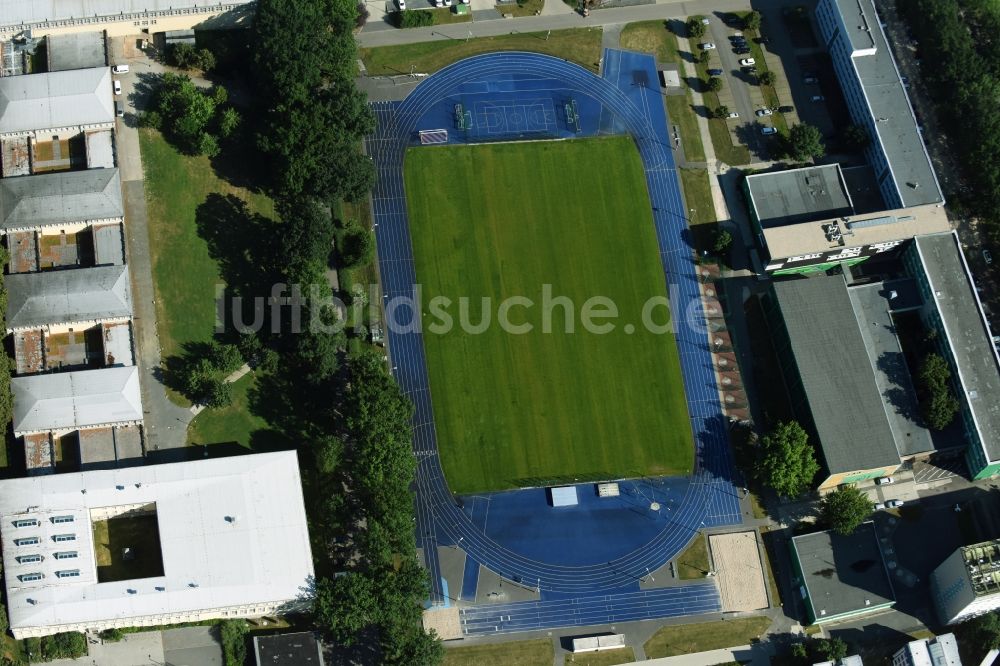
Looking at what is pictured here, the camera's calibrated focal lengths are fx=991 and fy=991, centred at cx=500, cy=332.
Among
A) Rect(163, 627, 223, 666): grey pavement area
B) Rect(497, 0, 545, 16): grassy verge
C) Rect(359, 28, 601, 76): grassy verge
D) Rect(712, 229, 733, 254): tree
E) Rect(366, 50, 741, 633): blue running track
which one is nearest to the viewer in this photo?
Rect(163, 627, 223, 666): grey pavement area

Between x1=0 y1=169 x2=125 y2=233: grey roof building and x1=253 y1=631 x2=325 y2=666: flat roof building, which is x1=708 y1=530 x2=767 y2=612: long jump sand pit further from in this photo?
x1=0 y1=169 x2=125 y2=233: grey roof building

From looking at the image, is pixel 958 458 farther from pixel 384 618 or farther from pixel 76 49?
pixel 76 49

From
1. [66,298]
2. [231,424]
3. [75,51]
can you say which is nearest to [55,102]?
[75,51]

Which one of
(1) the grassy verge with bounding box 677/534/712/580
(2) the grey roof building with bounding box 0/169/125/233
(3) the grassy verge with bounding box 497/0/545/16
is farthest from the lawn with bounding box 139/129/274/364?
(1) the grassy verge with bounding box 677/534/712/580

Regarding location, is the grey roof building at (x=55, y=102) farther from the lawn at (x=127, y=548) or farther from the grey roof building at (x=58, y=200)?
the lawn at (x=127, y=548)

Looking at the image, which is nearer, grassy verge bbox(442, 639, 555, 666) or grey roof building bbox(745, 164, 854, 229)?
grassy verge bbox(442, 639, 555, 666)

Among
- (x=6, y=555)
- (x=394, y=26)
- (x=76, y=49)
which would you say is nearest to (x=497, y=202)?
(x=394, y=26)
